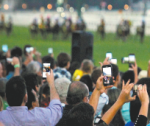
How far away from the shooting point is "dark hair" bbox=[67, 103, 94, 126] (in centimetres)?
255

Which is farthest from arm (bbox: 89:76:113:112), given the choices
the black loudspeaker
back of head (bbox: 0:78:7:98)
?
the black loudspeaker

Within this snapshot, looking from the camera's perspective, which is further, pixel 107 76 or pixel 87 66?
pixel 87 66

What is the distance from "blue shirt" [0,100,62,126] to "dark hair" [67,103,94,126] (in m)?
0.44

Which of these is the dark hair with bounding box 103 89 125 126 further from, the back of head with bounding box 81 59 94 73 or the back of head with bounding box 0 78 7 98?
the back of head with bounding box 81 59 94 73

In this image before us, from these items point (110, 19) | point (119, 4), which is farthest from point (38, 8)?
point (110, 19)

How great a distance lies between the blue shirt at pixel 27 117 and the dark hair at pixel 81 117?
0.44 m

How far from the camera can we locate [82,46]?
9461 mm

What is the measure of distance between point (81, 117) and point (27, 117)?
1.89 feet

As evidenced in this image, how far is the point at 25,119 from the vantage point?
2.97m

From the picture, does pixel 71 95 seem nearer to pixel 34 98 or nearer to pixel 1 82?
pixel 34 98

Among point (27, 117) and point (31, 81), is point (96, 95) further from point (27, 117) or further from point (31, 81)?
point (31, 81)

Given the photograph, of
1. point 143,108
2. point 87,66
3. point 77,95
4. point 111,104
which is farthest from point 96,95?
point 87,66

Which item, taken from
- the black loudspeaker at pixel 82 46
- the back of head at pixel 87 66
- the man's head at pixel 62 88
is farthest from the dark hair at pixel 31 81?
the black loudspeaker at pixel 82 46

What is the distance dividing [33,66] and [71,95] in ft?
9.64
